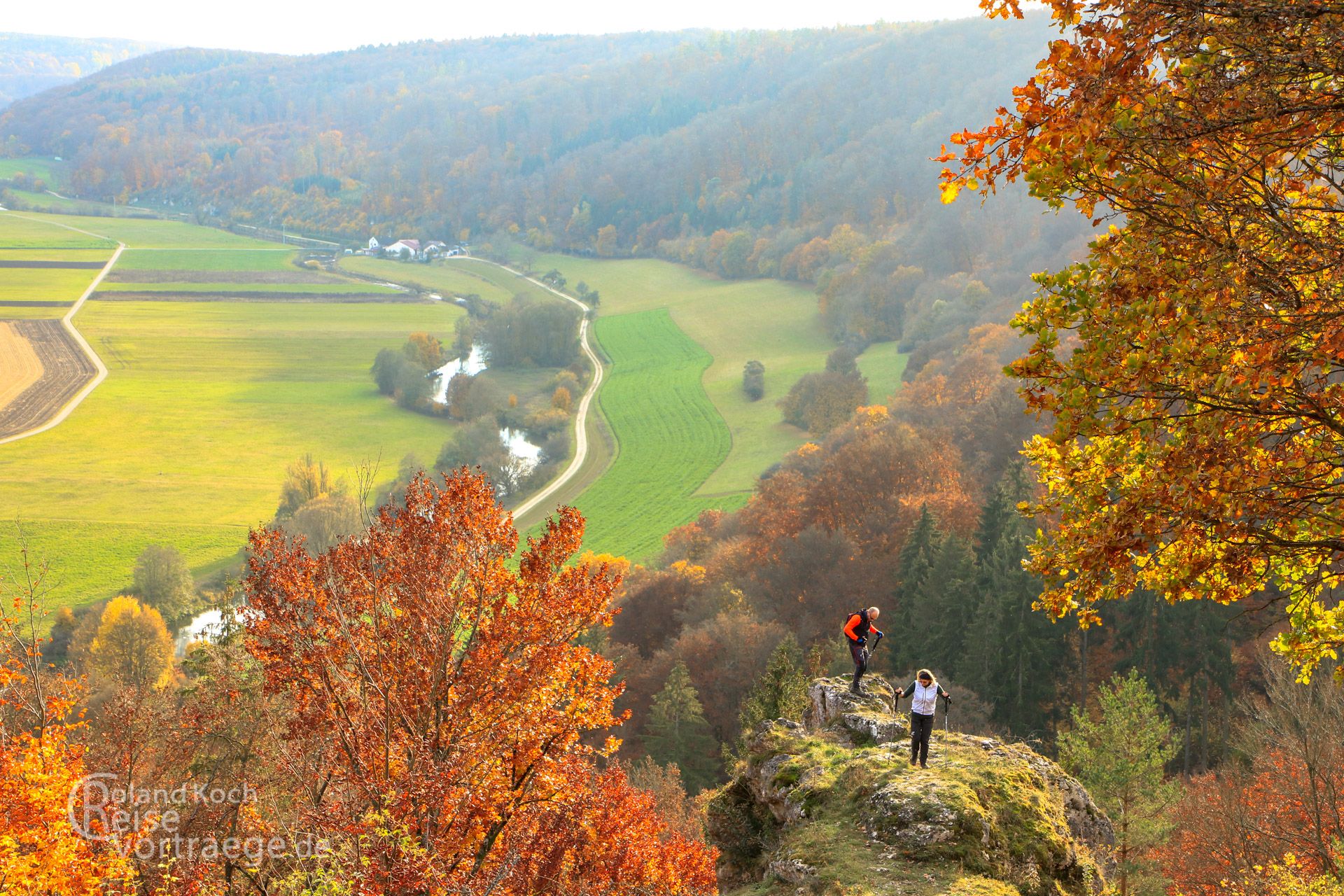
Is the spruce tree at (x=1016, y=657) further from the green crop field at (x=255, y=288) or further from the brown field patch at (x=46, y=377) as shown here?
the green crop field at (x=255, y=288)

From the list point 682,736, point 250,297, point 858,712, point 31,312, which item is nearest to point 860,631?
point 858,712

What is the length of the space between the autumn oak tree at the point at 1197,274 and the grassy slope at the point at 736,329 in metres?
64.0

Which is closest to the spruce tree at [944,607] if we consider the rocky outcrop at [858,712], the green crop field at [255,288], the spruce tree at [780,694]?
the spruce tree at [780,694]

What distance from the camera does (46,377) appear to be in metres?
95.7

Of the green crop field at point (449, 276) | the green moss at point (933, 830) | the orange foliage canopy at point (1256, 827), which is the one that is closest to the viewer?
the green moss at point (933, 830)

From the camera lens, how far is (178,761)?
18594mm

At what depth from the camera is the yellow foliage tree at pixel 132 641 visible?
51219mm

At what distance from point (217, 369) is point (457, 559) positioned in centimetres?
10334

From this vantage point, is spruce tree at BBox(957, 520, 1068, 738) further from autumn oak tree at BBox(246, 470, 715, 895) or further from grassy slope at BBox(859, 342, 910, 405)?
grassy slope at BBox(859, 342, 910, 405)

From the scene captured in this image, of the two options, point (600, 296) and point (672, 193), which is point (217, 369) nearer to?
point (600, 296)

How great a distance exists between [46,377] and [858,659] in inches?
4178

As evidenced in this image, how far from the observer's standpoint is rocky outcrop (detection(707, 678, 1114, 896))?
1112cm

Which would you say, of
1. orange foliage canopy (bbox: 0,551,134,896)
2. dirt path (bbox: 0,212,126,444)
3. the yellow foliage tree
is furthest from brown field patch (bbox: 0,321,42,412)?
orange foliage canopy (bbox: 0,551,134,896)

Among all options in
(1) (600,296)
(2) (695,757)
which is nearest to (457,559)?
(2) (695,757)
